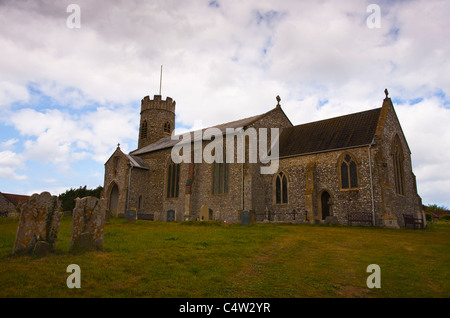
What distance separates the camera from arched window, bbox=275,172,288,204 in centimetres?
2414

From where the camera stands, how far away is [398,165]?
23359 mm

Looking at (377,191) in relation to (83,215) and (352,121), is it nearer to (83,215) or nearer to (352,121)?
(352,121)

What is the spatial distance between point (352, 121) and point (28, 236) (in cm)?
2278

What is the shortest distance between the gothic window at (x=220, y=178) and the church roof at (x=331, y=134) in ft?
16.7

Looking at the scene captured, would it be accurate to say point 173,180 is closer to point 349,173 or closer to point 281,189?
point 281,189

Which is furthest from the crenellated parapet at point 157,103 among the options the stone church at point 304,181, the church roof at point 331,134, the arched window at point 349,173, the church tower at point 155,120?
the arched window at point 349,173

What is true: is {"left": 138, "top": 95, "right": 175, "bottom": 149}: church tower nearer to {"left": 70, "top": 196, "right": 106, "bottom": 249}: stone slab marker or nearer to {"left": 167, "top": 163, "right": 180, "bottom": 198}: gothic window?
{"left": 167, "top": 163, "right": 180, "bottom": 198}: gothic window

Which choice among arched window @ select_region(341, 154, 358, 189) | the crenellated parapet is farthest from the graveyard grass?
the crenellated parapet

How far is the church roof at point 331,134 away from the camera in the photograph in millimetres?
21719

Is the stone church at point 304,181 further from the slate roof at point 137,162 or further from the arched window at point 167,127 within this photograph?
the arched window at point 167,127

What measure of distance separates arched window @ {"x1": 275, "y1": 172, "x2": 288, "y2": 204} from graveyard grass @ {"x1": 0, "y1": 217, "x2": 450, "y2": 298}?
44.9ft

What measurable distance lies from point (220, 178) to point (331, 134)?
1012cm

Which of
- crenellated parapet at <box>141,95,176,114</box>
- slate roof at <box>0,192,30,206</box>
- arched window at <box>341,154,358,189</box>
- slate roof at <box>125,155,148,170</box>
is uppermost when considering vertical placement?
crenellated parapet at <box>141,95,176,114</box>
